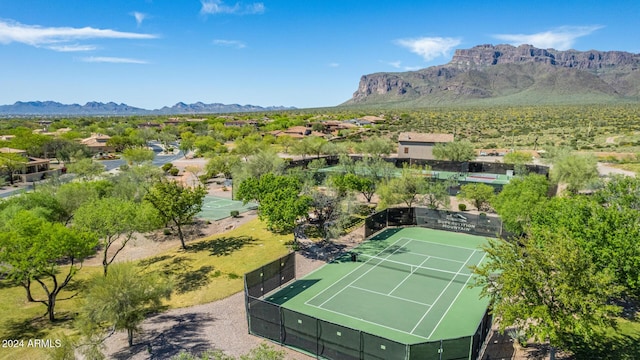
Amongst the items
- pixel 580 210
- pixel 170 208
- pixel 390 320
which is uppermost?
pixel 580 210

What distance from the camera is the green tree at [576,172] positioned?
3928 cm

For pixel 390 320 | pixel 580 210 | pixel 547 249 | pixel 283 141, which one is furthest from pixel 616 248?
pixel 283 141

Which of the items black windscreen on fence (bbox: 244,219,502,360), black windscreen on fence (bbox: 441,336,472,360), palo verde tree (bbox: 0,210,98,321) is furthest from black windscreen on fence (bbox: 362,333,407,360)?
palo verde tree (bbox: 0,210,98,321)

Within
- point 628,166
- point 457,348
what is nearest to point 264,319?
point 457,348

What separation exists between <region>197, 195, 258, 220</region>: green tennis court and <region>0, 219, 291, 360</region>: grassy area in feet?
17.0

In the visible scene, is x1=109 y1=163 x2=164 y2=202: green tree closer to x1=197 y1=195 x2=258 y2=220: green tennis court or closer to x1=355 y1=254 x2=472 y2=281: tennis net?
x1=197 y1=195 x2=258 y2=220: green tennis court

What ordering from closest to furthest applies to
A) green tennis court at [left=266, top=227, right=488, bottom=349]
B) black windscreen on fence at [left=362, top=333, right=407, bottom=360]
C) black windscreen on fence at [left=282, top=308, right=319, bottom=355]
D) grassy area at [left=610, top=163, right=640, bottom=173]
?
black windscreen on fence at [left=362, top=333, right=407, bottom=360] < black windscreen on fence at [left=282, top=308, right=319, bottom=355] < green tennis court at [left=266, top=227, right=488, bottom=349] < grassy area at [left=610, top=163, right=640, bottom=173]

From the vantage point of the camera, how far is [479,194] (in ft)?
122

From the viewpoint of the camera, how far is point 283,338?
16.9 m

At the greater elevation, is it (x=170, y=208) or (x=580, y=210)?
(x=580, y=210)

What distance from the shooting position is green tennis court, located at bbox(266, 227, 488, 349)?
1830 centimetres

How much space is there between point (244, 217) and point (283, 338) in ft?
72.4

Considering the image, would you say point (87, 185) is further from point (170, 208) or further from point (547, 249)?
point (547, 249)

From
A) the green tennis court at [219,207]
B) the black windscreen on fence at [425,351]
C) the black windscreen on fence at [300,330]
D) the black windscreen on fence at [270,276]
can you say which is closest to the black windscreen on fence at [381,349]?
the black windscreen on fence at [425,351]
